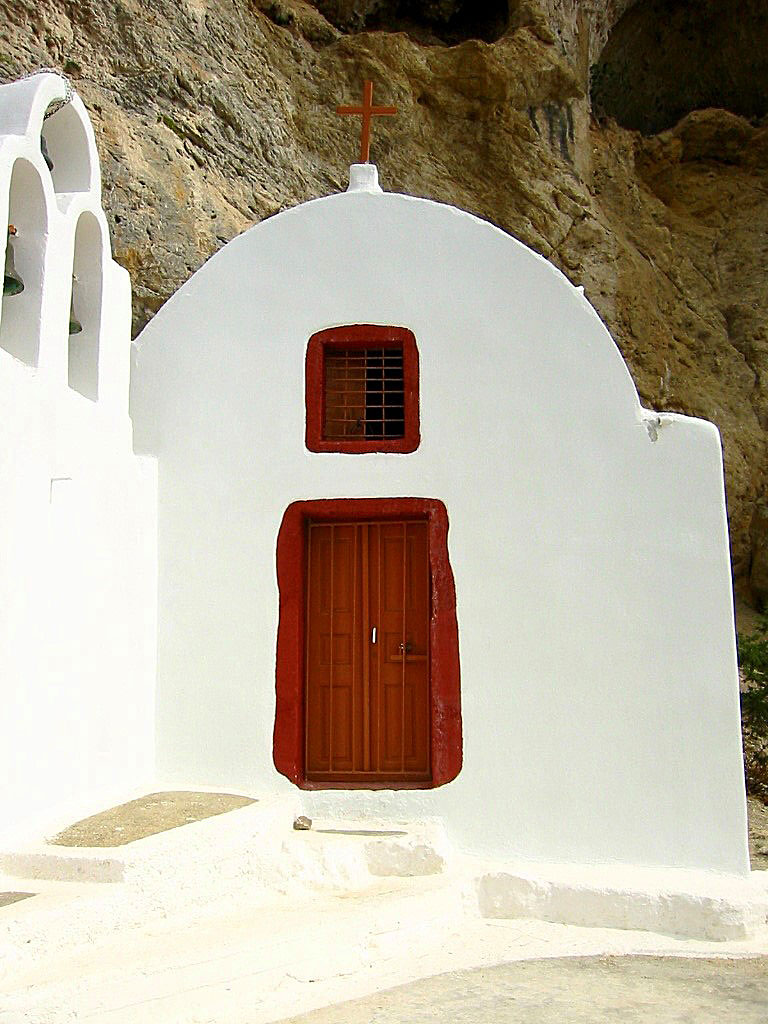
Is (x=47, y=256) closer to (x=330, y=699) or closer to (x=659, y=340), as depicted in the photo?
(x=330, y=699)

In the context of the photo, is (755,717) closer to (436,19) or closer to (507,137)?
(507,137)

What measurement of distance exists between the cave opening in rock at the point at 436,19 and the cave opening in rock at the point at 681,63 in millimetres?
2103

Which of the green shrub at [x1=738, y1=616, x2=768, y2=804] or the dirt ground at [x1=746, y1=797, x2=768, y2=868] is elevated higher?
the green shrub at [x1=738, y1=616, x2=768, y2=804]

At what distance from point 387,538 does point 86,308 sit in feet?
7.74

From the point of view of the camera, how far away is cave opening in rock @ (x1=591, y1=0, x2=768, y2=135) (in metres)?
16.0

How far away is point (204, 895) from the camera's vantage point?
443cm

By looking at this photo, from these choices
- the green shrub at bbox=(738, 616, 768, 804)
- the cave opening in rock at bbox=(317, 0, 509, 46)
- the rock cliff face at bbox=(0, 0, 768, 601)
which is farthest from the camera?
the cave opening in rock at bbox=(317, 0, 509, 46)

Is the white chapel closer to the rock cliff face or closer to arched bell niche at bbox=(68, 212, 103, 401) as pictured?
arched bell niche at bbox=(68, 212, 103, 401)

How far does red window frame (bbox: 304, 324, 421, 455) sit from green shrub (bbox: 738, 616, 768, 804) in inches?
198

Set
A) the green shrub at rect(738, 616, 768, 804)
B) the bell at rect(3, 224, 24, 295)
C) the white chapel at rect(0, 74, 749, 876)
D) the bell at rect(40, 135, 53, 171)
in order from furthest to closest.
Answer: the green shrub at rect(738, 616, 768, 804)
the white chapel at rect(0, 74, 749, 876)
the bell at rect(40, 135, 53, 171)
the bell at rect(3, 224, 24, 295)

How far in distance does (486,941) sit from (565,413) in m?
3.08

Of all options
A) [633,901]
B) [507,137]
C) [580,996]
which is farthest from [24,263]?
[507,137]

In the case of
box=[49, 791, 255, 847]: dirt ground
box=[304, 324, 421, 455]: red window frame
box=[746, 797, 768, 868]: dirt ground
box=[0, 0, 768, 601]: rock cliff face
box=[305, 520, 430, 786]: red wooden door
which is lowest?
box=[746, 797, 768, 868]: dirt ground

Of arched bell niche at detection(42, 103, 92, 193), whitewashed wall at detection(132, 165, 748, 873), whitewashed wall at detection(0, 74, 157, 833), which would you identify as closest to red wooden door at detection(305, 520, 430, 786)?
whitewashed wall at detection(132, 165, 748, 873)
